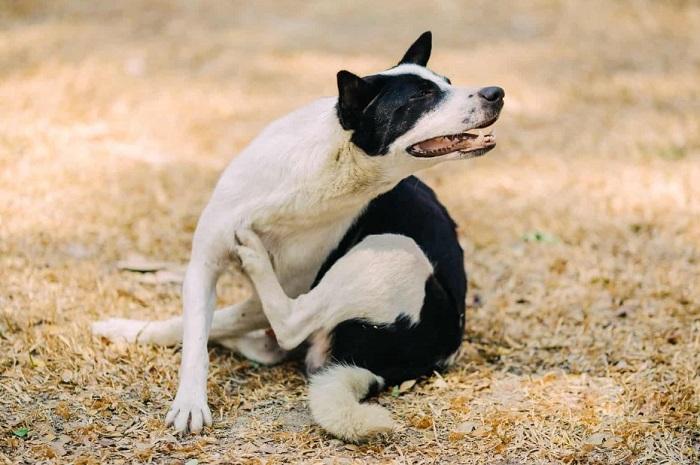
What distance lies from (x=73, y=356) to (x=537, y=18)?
25.9ft

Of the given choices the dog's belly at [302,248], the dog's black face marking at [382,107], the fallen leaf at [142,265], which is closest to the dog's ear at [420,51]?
the dog's black face marking at [382,107]

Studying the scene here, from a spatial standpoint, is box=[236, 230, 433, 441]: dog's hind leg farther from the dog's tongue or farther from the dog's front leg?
the dog's tongue

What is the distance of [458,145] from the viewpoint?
3312mm

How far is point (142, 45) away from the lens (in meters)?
8.55

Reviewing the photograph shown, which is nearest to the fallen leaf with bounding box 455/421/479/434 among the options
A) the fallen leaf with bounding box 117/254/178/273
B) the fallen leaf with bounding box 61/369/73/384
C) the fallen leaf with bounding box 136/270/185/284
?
the fallen leaf with bounding box 61/369/73/384

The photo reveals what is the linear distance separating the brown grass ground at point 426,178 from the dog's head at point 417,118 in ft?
3.49

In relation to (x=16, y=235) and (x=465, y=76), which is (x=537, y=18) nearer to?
(x=465, y=76)

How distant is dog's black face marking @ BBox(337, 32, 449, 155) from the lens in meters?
3.29

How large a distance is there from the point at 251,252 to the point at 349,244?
0.44 meters

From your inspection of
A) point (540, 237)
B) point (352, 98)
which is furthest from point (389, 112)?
point (540, 237)

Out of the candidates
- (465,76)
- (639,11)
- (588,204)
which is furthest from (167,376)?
(639,11)

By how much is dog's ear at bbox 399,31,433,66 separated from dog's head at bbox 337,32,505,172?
12.5 inches

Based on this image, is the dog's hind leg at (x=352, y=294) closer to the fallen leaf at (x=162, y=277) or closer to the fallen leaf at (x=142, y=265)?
the fallen leaf at (x=162, y=277)

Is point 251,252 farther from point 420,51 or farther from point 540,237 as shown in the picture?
point 540,237
